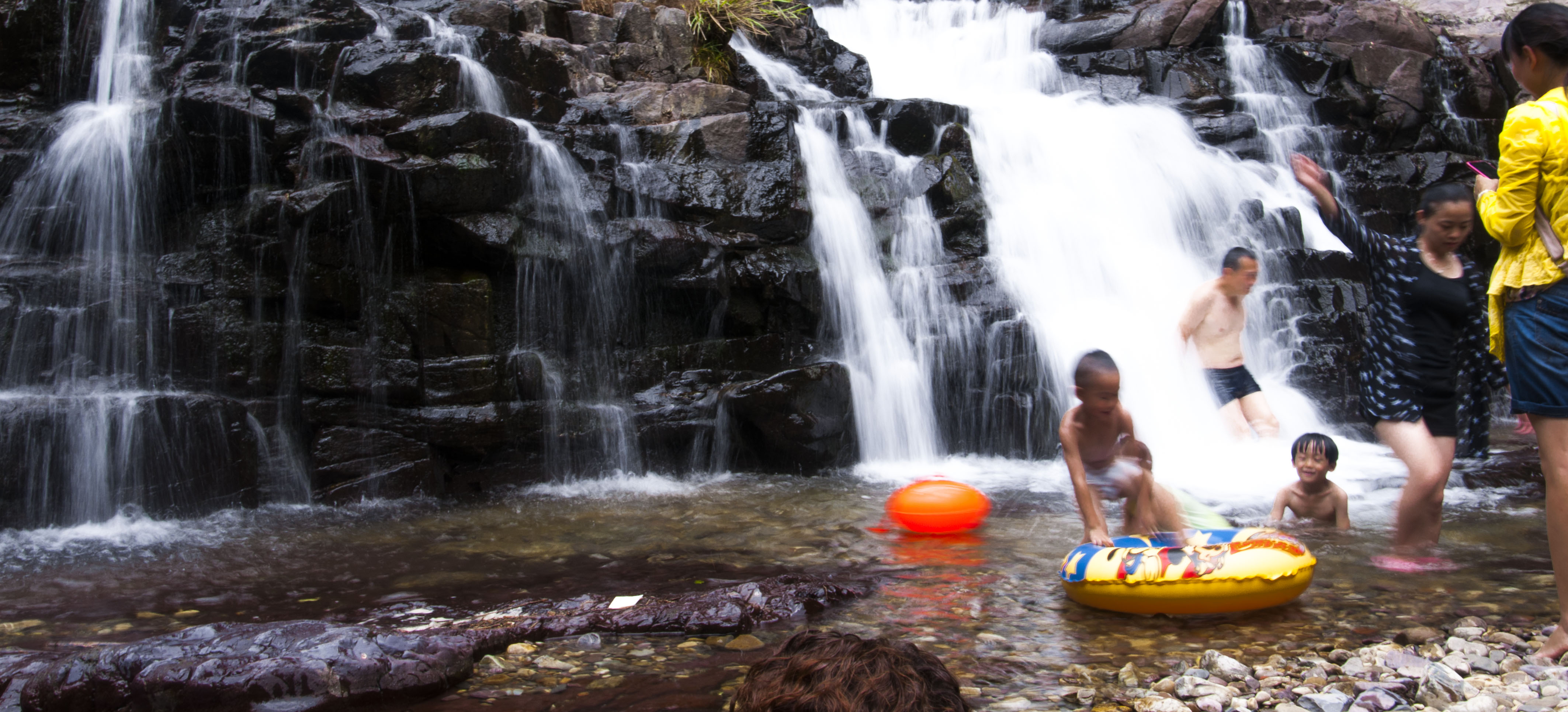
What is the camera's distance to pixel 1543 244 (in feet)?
9.83

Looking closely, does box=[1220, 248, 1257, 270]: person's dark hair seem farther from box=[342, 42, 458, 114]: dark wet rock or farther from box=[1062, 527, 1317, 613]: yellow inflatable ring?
box=[342, 42, 458, 114]: dark wet rock

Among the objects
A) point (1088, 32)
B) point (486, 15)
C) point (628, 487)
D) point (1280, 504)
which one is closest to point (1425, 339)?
point (1280, 504)

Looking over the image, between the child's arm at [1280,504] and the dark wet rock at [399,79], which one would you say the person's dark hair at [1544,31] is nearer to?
the child's arm at [1280,504]

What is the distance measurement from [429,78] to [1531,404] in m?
8.69

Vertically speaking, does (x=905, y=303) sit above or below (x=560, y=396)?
above

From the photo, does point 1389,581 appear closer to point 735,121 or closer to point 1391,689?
point 1391,689

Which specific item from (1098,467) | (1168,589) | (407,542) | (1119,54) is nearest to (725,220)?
(407,542)

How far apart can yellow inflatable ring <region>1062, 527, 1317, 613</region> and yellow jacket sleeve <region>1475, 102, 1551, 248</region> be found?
137cm

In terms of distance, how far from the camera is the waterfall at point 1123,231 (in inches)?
359

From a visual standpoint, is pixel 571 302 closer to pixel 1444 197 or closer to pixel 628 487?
pixel 628 487

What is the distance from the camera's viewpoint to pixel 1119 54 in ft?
49.6

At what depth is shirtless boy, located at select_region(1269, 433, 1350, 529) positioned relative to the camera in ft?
17.0

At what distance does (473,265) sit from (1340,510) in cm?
681

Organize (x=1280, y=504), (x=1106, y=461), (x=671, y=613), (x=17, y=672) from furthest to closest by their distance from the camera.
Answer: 1. (x=1280, y=504)
2. (x=1106, y=461)
3. (x=671, y=613)
4. (x=17, y=672)
